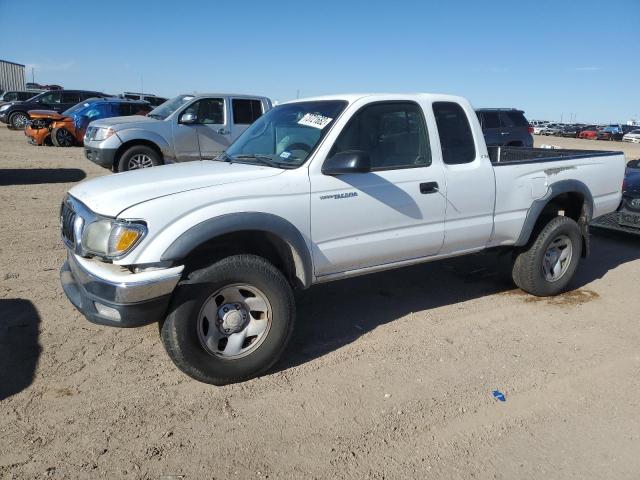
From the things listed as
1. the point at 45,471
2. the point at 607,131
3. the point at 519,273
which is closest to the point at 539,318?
the point at 519,273

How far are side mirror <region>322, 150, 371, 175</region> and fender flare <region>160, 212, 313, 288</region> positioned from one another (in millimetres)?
493

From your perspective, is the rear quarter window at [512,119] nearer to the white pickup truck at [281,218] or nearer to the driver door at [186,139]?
the driver door at [186,139]

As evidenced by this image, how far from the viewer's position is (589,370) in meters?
3.78

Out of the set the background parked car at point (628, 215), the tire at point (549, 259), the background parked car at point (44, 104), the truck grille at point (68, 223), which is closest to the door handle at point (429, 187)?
the tire at point (549, 259)

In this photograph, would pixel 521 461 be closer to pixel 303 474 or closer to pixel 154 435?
pixel 303 474

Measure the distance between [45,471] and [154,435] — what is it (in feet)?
1.78

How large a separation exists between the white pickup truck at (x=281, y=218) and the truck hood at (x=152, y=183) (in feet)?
0.04

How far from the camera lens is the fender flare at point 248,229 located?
310 cm

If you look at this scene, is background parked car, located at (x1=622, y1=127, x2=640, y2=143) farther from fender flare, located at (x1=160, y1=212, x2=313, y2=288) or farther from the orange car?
fender flare, located at (x1=160, y1=212, x2=313, y2=288)

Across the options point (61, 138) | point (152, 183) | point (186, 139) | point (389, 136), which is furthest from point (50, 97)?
point (389, 136)

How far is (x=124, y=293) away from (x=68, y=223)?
89 cm

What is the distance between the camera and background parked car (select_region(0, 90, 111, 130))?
2264 cm

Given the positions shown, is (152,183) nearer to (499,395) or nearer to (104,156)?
(499,395)

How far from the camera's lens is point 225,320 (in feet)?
11.2
